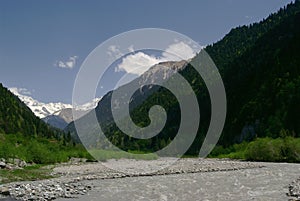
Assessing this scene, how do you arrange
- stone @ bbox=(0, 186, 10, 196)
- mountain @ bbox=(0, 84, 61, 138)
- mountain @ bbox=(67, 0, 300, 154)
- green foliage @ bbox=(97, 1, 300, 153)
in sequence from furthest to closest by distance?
mountain @ bbox=(0, 84, 61, 138), green foliage @ bbox=(97, 1, 300, 153), mountain @ bbox=(67, 0, 300, 154), stone @ bbox=(0, 186, 10, 196)

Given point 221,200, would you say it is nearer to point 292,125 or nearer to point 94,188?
point 94,188

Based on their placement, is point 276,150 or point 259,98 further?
point 259,98

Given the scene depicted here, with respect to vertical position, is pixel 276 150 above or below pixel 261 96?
below

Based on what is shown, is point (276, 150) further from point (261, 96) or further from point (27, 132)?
point (27, 132)

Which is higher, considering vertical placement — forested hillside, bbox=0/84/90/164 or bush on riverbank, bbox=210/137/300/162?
forested hillside, bbox=0/84/90/164

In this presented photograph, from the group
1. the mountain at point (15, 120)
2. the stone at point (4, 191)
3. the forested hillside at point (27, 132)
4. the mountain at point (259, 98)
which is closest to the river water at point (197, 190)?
the stone at point (4, 191)

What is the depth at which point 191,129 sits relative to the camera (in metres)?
112

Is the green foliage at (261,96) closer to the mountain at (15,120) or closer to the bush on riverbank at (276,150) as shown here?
the bush on riverbank at (276,150)

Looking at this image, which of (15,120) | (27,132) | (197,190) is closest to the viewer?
(197,190)

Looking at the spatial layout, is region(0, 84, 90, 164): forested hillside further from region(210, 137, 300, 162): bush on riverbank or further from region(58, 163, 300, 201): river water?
region(58, 163, 300, 201): river water

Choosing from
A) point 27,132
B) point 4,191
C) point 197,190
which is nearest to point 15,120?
point 27,132

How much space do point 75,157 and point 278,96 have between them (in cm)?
5145

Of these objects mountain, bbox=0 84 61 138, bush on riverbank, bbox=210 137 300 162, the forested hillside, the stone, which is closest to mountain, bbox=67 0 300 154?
the forested hillside

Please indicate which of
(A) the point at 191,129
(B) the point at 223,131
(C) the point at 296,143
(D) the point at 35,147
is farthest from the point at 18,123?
(C) the point at 296,143
